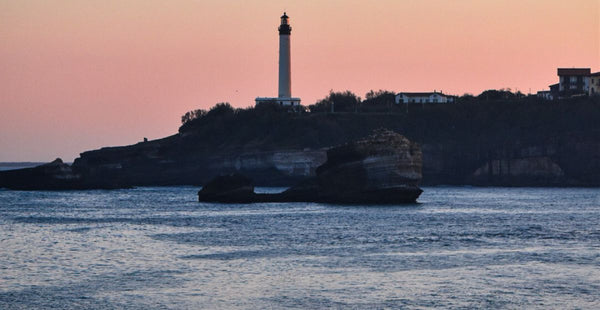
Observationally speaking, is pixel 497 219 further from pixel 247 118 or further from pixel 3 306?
pixel 247 118

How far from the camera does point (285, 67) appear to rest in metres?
134

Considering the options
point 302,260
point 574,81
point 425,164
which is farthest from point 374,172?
point 574,81

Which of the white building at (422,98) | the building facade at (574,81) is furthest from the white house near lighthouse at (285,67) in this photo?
the building facade at (574,81)

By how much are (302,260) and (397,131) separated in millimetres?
105383

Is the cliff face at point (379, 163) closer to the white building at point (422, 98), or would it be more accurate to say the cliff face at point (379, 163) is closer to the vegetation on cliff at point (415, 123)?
the vegetation on cliff at point (415, 123)

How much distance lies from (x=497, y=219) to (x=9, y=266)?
33853mm

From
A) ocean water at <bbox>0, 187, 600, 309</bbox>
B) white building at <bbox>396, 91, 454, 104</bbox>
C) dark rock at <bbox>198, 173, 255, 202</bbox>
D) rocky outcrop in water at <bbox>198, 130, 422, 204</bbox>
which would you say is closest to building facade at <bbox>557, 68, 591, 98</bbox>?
white building at <bbox>396, 91, 454, 104</bbox>

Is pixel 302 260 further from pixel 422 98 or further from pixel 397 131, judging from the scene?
pixel 422 98

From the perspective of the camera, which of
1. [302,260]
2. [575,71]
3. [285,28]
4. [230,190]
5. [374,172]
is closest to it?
[302,260]

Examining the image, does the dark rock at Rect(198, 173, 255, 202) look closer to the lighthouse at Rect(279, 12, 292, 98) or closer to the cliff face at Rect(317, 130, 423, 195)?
the cliff face at Rect(317, 130, 423, 195)

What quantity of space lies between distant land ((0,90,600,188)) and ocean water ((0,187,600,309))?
209 feet

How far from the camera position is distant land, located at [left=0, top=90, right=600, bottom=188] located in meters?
125

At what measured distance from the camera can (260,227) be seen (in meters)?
52.2

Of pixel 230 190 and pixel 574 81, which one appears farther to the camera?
pixel 574 81
